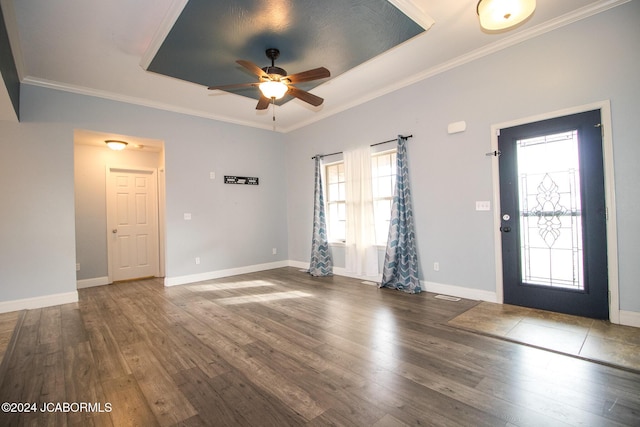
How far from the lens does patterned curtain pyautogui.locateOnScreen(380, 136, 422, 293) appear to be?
425 centimetres

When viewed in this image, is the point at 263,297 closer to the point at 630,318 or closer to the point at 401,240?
the point at 401,240

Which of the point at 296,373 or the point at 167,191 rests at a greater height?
the point at 167,191

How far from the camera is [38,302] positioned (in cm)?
387

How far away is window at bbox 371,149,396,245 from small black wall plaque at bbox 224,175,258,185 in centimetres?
265

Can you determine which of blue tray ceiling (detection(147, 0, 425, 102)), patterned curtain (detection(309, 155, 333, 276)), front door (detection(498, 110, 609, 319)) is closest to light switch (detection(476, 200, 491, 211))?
front door (detection(498, 110, 609, 319))

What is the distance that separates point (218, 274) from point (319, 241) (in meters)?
2.08

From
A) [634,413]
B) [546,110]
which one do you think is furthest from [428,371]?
[546,110]

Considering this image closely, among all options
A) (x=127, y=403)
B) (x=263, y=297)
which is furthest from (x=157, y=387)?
(x=263, y=297)

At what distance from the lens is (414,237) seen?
4.30 m

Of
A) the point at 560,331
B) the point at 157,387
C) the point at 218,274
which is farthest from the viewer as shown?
the point at 218,274

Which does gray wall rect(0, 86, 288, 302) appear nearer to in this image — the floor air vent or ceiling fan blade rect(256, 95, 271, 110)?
ceiling fan blade rect(256, 95, 271, 110)

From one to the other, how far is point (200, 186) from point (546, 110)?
5.34m

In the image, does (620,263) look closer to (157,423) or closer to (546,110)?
(546,110)

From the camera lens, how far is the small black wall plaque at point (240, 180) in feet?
18.9
